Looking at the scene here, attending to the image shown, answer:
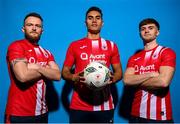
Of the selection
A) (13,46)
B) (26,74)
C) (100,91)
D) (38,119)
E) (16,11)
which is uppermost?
(16,11)

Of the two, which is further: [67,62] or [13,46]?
[67,62]

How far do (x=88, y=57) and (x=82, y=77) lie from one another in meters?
0.29

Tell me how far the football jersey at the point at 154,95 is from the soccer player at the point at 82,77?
0.25 meters

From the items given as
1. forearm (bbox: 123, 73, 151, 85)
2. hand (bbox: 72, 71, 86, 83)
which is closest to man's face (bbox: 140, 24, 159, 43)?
forearm (bbox: 123, 73, 151, 85)

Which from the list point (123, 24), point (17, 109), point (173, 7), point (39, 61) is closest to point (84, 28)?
point (123, 24)

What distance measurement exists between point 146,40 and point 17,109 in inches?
50.9

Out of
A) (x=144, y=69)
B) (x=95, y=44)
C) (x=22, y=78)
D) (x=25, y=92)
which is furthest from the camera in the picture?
(x=95, y=44)

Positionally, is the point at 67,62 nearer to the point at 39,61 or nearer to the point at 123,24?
the point at 39,61

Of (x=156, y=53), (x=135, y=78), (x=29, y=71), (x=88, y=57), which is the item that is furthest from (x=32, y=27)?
(x=156, y=53)

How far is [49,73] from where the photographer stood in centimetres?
229

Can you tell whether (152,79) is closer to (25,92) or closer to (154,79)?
(154,79)

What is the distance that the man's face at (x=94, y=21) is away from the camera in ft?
8.36

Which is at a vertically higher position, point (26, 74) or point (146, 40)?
point (146, 40)

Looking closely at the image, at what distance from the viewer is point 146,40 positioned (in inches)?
95.4
